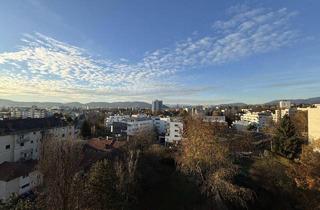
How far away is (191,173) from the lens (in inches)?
896

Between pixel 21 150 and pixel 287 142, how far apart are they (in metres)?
28.8

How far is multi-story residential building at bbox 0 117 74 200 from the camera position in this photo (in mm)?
21812

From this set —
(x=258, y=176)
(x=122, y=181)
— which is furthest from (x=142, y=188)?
(x=258, y=176)

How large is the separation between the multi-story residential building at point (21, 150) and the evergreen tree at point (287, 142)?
23435 millimetres

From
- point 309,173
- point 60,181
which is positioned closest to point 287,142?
point 309,173

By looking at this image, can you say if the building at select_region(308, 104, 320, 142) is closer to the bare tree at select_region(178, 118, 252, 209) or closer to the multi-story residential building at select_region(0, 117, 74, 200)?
the bare tree at select_region(178, 118, 252, 209)

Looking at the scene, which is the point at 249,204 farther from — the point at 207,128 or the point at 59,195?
the point at 59,195

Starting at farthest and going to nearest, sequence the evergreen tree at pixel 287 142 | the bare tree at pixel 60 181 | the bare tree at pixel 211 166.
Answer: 1. the evergreen tree at pixel 287 142
2. the bare tree at pixel 211 166
3. the bare tree at pixel 60 181

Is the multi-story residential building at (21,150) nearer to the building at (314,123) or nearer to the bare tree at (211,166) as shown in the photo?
the bare tree at (211,166)

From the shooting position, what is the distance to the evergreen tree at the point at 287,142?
104 ft

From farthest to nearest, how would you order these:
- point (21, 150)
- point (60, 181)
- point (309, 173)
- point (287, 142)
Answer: point (287, 142)
point (21, 150)
point (309, 173)
point (60, 181)

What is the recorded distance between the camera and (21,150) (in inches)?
1175

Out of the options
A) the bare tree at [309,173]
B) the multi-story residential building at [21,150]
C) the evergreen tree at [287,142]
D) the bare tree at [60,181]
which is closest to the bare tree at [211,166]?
the bare tree at [309,173]

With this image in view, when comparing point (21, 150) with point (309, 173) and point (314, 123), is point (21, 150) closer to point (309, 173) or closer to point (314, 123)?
point (309, 173)
